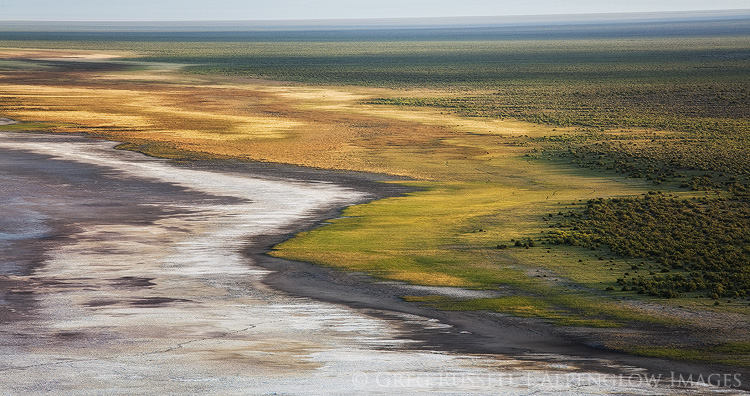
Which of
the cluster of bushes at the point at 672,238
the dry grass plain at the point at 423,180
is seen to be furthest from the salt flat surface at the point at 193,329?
the cluster of bushes at the point at 672,238

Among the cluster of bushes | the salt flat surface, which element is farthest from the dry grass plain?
the salt flat surface

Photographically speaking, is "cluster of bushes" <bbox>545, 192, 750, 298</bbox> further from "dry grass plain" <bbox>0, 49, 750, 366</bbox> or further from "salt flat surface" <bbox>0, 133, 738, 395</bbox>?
"salt flat surface" <bbox>0, 133, 738, 395</bbox>

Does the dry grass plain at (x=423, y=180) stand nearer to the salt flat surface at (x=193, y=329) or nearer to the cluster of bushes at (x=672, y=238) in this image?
the cluster of bushes at (x=672, y=238)

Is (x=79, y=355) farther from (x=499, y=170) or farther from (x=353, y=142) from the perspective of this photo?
(x=353, y=142)

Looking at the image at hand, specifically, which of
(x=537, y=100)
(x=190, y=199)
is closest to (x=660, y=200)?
(x=190, y=199)

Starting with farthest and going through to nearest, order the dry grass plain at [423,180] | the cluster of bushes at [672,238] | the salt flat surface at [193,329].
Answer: the cluster of bushes at [672,238] < the dry grass plain at [423,180] < the salt flat surface at [193,329]

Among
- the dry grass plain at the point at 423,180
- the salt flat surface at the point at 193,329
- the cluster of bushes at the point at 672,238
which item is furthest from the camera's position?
the cluster of bushes at the point at 672,238

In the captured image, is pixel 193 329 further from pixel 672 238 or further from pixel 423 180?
pixel 423 180
